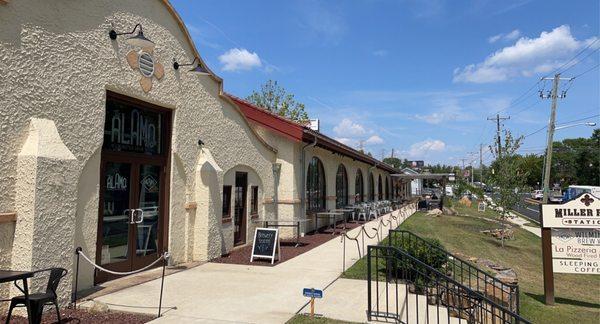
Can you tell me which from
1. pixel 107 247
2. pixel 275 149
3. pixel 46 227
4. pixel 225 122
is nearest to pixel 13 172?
pixel 46 227

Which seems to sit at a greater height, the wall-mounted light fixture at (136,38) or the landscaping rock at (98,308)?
the wall-mounted light fixture at (136,38)

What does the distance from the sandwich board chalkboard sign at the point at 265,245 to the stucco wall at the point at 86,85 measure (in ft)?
5.35

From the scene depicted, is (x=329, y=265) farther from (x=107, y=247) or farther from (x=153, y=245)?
(x=107, y=247)

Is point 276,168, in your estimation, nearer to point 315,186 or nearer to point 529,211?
point 315,186

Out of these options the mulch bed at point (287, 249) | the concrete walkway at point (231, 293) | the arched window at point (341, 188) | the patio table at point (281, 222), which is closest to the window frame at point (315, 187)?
the mulch bed at point (287, 249)

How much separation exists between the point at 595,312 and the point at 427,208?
87.5 feet

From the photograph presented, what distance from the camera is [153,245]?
855 centimetres

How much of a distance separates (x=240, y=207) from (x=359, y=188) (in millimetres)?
14808

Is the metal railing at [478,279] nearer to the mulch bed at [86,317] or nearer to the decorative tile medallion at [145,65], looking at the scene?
the mulch bed at [86,317]

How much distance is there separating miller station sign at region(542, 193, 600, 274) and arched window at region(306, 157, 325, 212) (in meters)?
8.58

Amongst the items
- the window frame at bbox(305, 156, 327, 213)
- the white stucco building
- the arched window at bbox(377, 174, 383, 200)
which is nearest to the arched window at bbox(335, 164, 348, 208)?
the window frame at bbox(305, 156, 327, 213)

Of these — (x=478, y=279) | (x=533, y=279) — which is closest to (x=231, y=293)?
(x=478, y=279)

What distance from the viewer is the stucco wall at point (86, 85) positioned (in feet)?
17.7

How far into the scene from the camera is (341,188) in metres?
21.2
